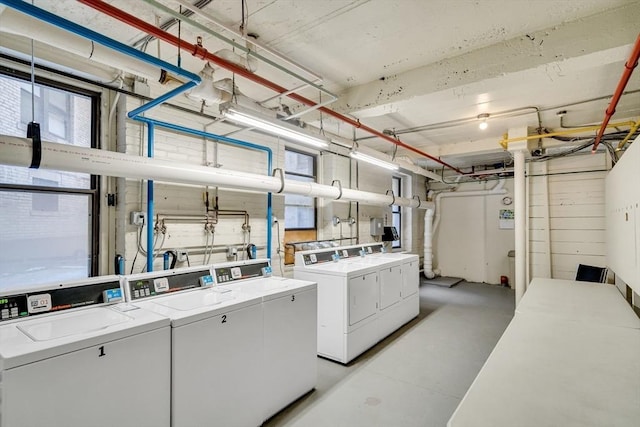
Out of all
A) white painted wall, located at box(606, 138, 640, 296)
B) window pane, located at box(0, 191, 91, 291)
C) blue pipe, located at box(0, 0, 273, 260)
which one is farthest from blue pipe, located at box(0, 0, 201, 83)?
white painted wall, located at box(606, 138, 640, 296)

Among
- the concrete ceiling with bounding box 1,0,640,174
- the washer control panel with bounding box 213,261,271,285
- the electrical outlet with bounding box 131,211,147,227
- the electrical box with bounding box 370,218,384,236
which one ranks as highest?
the concrete ceiling with bounding box 1,0,640,174

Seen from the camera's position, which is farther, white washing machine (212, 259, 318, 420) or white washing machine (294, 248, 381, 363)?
white washing machine (294, 248, 381, 363)

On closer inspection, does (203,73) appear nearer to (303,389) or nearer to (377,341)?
(303,389)

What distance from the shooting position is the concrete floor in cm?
243

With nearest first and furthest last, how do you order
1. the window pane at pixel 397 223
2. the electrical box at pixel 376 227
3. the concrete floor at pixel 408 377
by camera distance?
the concrete floor at pixel 408 377 → the electrical box at pixel 376 227 → the window pane at pixel 397 223

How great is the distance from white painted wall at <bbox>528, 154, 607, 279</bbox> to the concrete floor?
1588mm

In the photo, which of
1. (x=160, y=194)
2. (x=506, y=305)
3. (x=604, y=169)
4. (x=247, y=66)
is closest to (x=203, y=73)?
(x=247, y=66)

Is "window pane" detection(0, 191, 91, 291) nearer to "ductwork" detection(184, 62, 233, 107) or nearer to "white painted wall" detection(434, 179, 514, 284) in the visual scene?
"ductwork" detection(184, 62, 233, 107)

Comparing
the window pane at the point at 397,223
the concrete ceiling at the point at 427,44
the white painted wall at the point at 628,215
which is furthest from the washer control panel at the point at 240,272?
the window pane at the point at 397,223

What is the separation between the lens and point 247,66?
94.2 inches

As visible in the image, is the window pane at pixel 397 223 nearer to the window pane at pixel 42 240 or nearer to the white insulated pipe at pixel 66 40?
the window pane at pixel 42 240

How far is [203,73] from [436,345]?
376cm

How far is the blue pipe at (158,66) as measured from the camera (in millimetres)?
1364

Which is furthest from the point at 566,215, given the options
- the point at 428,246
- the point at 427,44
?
the point at 427,44
